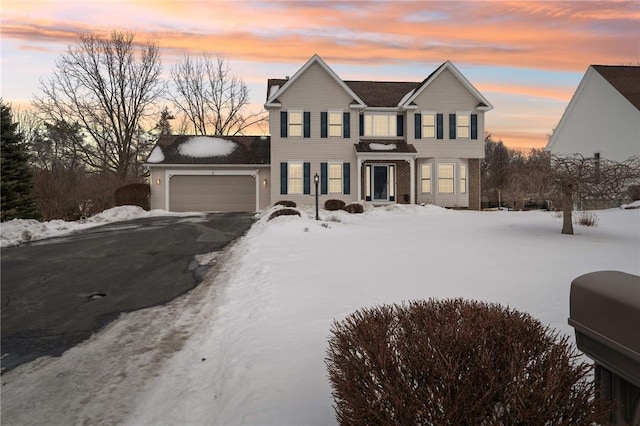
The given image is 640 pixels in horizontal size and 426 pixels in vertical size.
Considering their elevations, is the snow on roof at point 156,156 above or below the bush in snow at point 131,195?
above

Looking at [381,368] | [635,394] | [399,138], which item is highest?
[399,138]

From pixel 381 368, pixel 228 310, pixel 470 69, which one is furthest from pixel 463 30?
pixel 470 69

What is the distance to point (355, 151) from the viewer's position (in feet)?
83.9

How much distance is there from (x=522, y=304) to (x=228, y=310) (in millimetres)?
4219

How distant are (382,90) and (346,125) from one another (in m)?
4.86

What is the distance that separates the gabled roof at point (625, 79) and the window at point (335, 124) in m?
16.6

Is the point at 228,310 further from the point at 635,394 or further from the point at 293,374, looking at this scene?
the point at 635,394

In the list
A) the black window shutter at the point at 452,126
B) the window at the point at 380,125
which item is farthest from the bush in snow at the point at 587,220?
the window at the point at 380,125

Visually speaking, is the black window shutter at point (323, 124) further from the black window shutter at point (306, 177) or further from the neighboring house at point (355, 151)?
the black window shutter at point (306, 177)

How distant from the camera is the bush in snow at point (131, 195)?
2677 cm

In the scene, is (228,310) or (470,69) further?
(470,69)

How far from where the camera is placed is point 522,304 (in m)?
5.85

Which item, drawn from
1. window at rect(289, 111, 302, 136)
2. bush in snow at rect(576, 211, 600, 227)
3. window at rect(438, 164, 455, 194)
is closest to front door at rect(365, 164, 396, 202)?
→ window at rect(438, 164, 455, 194)

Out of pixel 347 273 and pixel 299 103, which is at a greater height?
pixel 299 103
